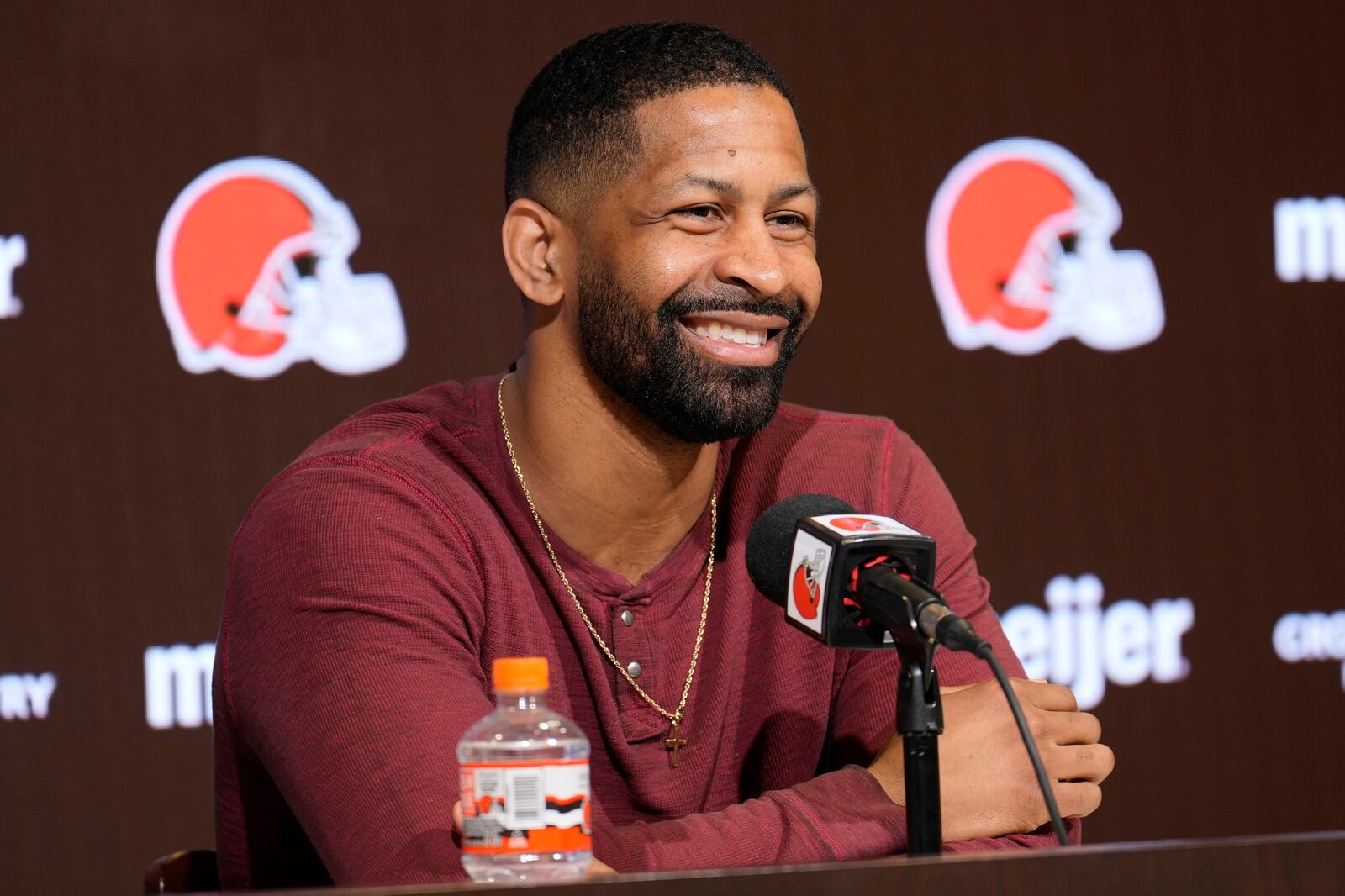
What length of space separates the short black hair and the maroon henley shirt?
0.33 m

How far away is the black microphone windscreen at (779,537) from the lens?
1419 millimetres

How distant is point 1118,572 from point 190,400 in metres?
2.22

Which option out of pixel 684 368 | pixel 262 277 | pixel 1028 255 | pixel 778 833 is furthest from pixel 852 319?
pixel 778 833

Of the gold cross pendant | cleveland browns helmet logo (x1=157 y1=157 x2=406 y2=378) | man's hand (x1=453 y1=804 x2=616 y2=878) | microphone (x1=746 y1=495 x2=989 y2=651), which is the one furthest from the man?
cleveland browns helmet logo (x1=157 y1=157 x2=406 y2=378)

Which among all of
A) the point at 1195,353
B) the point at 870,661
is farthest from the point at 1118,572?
the point at 870,661

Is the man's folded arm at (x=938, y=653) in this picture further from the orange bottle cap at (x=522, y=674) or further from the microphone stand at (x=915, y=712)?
the orange bottle cap at (x=522, y=674)

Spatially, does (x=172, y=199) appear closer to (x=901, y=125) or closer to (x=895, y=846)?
(x=901, y=125)

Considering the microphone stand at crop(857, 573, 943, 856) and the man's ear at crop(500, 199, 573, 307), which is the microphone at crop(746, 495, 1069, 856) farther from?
the man's ear at crop(500, 199, 573, 307)

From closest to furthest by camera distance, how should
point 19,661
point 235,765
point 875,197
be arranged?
point 235,765, point 19,661, point 875,197

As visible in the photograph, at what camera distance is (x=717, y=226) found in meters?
1.98

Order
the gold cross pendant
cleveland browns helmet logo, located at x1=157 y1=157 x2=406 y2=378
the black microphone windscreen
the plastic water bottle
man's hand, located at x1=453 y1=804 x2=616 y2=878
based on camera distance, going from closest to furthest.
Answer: the plastic water bottle < man's hand, located at x1=453 y1=804 x2=616 y2=878 < the black microphone windscreen < the gold cross pendant < cleveland browns helmet logo, located at x1=157 y1=157 x2=406 y2=378

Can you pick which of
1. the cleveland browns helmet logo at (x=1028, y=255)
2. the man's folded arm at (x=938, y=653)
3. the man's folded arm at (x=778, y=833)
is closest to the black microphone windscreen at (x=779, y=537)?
the man's folded arm at (x=778, y=833)

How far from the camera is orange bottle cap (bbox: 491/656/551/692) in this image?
1.19 meters

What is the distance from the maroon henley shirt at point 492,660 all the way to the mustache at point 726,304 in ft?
0.82
